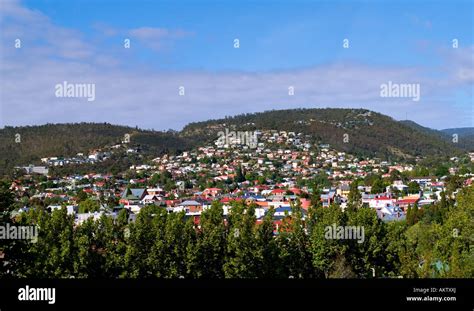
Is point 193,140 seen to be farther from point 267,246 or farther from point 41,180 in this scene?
point 267,246

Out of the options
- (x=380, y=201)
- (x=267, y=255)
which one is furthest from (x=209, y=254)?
(x=380, y=201)

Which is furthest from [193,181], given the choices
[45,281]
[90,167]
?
[45,281]

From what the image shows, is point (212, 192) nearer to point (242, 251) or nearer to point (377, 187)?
point (377, 187)

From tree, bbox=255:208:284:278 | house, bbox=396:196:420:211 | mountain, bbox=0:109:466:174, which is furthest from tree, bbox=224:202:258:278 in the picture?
mountain, bbox=0:109:466:174

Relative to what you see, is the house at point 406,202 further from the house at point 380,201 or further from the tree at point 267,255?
the tree at point 267,255

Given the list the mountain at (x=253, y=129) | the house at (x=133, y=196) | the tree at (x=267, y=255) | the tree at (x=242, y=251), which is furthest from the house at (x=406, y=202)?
the mountain at (x=253, y=129)

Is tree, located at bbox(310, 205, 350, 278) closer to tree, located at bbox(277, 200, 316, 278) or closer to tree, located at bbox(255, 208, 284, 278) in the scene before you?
tree, located at bbox(277, 200, 316, 278)
